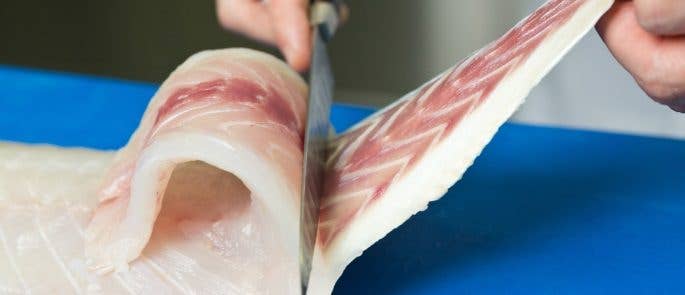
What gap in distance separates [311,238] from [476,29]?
1831 mm

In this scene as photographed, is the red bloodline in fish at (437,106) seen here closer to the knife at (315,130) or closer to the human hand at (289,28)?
the knife at (315,130)

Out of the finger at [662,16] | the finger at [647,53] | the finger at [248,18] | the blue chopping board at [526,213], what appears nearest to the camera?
the finger at [662,16]

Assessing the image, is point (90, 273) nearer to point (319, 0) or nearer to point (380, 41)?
point (319, 0)

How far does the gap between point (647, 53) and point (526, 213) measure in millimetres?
525

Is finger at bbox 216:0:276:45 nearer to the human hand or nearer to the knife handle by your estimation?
the human hand

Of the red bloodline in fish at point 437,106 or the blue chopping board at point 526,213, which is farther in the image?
the blue chopping board at point 526,213

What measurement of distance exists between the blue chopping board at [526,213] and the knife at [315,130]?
0.67 ft

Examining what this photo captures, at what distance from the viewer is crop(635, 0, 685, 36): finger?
105 centimetres

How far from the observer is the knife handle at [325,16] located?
5.77 ft

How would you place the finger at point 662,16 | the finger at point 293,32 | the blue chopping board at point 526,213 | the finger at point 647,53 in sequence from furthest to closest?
the finger at point 293,32 → the blue chopping board at point 526,213 → the finger at point 647,53 → the finger at point 662,16

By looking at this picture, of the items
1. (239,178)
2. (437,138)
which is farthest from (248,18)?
(437,138)

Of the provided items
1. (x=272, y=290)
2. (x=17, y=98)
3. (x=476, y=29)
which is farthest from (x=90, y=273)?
(x=476, y=29)

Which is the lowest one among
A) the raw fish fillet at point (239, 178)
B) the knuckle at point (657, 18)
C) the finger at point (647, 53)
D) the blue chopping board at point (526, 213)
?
the blue chopping board at point (526, 213)

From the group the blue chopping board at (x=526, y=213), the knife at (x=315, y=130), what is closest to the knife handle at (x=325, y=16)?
the knife at (x=315, y=130)
